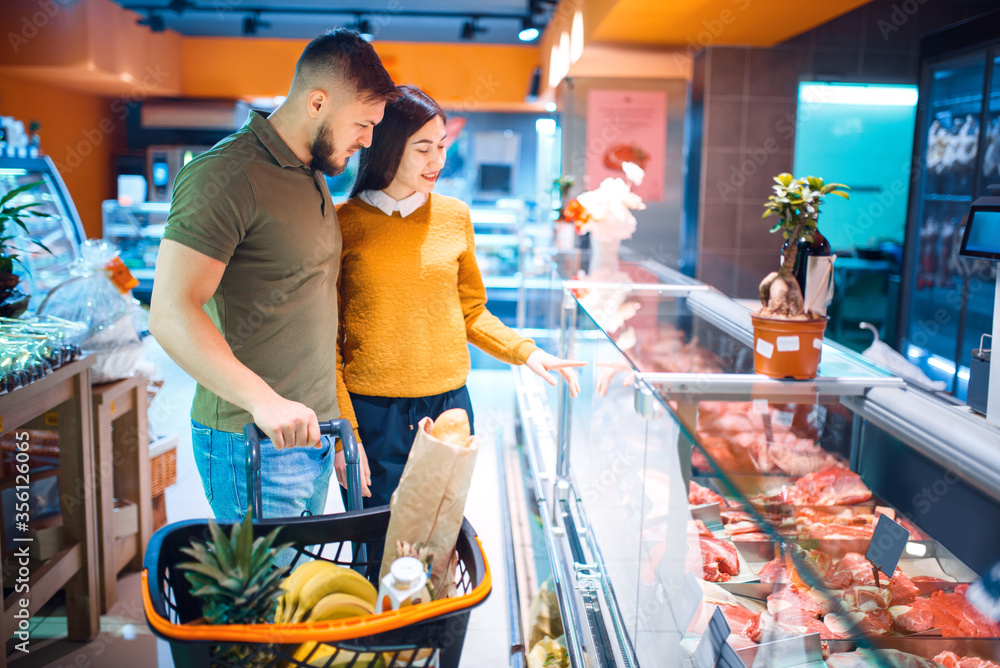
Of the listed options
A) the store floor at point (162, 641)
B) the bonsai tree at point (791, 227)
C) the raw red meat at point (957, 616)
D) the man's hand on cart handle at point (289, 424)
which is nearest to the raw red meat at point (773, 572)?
the raw red meat at point (957, 616)

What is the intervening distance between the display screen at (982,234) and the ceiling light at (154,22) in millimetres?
7596

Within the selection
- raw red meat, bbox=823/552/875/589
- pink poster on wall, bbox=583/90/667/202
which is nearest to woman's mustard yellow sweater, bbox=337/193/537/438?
→ raw red meat, bbox=823/552/875/589

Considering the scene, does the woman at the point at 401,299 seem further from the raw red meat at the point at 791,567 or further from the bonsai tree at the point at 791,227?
the raw red meat at the point at 791,567

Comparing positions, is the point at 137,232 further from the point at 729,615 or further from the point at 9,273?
the point at 729,615

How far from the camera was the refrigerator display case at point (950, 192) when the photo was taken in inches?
157

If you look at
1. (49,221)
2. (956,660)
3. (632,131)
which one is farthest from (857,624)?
(632,131)

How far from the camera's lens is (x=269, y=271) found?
139cm

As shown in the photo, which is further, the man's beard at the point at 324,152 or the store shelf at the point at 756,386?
the man's beard at the point at 324,152

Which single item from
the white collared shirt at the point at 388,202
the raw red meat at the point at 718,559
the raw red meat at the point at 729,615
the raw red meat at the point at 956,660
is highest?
the white collared shirt at the point at 388,202

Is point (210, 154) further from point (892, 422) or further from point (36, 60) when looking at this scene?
point (36, 60)

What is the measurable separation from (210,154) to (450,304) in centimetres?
74

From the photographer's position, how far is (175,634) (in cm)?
79

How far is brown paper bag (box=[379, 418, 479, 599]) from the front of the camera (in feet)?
3.02

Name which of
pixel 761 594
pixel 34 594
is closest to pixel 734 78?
pixel 761 594
